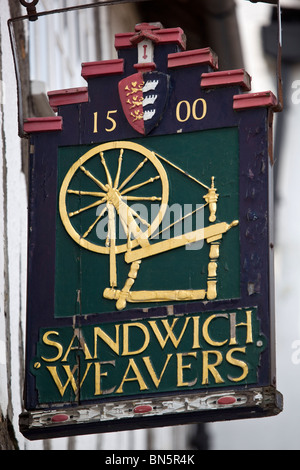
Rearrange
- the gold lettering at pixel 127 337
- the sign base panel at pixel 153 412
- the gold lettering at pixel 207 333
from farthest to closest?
the gold lettering at pixel 127 337 → the gold lettering at pixel 207 333 → the sign base panel at pixel 153 412

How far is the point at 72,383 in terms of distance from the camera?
7141 millimetres

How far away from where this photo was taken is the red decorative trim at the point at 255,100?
284 inches

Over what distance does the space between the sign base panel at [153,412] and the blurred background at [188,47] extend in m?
1.97

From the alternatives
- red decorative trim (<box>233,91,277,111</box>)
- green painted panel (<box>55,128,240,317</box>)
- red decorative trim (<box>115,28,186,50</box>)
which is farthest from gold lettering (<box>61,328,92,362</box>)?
red decorative trim (<box>115,28,186,50</box>)

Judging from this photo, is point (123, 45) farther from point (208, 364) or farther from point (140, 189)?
point (208, 364)

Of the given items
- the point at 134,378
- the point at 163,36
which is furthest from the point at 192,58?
the point at 134,378

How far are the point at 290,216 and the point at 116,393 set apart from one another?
37.0 feet

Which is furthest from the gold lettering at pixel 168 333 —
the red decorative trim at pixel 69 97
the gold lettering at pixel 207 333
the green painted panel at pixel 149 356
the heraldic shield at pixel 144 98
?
the red decorative trim at pixel 69 97

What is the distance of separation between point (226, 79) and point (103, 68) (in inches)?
30.5

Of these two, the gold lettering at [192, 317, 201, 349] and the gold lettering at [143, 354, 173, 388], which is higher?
the gold lettering at [192, 317, 201, 349]

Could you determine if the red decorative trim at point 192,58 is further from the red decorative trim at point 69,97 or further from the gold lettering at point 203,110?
the red decorative trim at point 69,97

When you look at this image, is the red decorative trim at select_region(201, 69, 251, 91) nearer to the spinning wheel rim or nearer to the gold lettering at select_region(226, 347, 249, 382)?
the spinning wheel rim

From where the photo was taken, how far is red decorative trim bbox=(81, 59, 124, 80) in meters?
7.66

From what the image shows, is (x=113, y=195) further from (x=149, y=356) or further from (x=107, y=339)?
(x=149, y=356)
